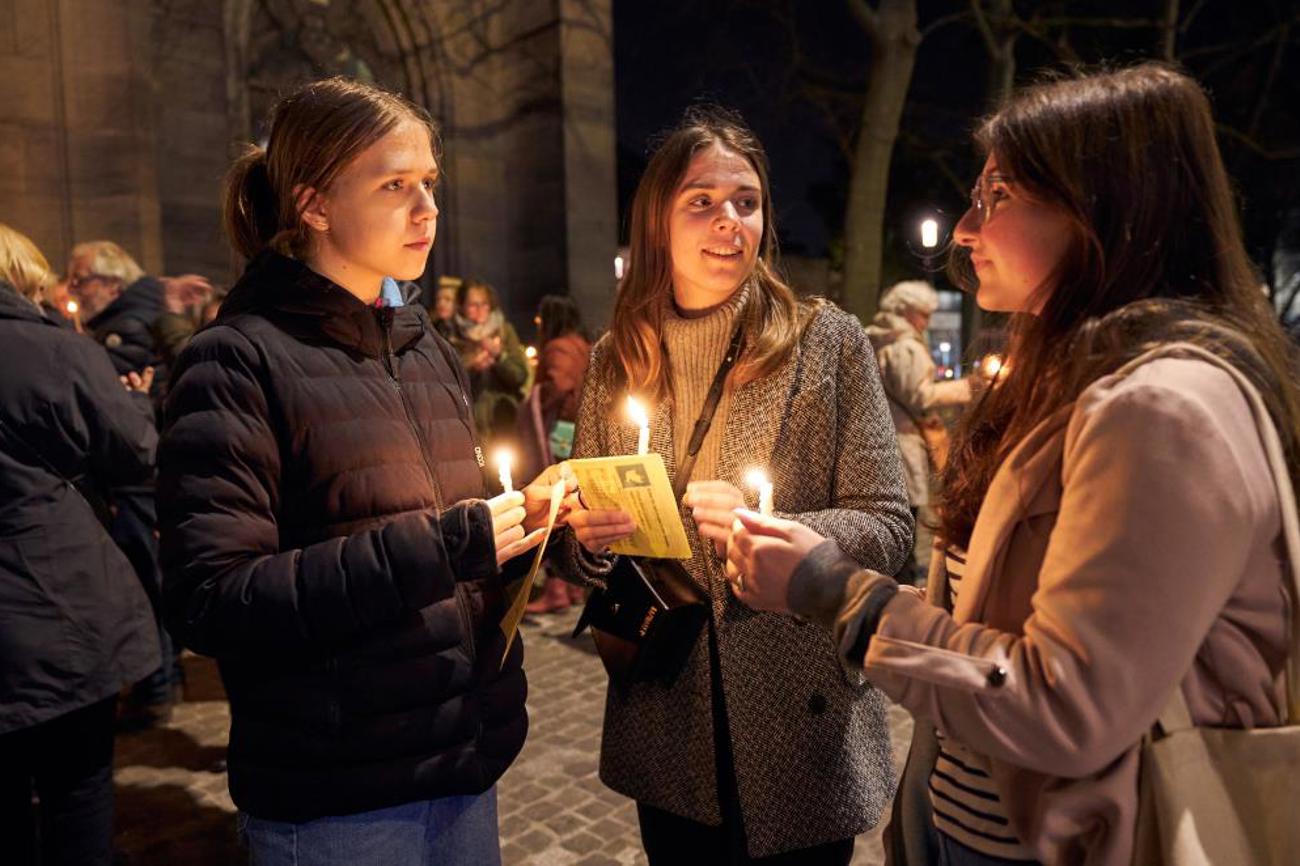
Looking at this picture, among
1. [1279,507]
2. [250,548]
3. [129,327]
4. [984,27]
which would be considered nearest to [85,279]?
[129,327]

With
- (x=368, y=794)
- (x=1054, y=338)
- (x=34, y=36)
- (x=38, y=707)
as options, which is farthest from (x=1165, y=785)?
(x=34, y=36)

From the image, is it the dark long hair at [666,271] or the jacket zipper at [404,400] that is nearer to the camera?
the jacket zipper at [404,400]

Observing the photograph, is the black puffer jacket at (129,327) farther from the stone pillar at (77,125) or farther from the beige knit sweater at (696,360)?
the beige knit sweater at (696,360)

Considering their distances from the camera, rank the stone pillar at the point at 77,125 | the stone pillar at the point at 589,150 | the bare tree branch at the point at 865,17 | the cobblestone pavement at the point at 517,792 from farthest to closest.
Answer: the stone pillar at the point at 589,150
the bare tree branch at the point at 865,17
the stone pillar at the point at 77,125
the cobblestone pavement at the point at 517,792

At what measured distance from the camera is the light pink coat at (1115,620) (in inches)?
45.4

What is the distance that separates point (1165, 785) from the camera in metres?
1.21

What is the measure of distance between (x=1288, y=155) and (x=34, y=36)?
19.4 meters

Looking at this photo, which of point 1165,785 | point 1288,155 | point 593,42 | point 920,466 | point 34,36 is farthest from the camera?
point 1288,155

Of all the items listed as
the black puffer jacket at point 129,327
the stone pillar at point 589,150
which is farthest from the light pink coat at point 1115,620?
the stone pillar at point 589,150

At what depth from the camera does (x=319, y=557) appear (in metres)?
1.69

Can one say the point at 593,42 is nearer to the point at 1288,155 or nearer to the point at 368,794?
the point at 368,794

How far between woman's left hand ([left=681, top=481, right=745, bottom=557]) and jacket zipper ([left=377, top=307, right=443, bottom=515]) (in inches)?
21.0

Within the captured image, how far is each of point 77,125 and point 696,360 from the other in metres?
8.53

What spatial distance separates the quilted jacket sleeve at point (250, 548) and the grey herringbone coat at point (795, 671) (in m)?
0.73
